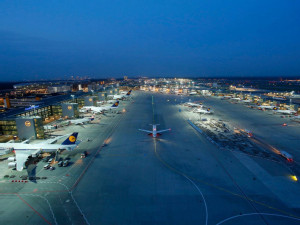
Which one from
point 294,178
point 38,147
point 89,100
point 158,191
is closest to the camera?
point 158,191

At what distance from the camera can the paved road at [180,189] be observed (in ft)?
64.0

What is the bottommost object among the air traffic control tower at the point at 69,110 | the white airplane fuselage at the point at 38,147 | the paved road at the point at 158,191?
the paved road at the point at 158,191

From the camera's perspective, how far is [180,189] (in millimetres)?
24172

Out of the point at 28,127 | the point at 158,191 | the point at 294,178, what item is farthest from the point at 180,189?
the point at 28,127

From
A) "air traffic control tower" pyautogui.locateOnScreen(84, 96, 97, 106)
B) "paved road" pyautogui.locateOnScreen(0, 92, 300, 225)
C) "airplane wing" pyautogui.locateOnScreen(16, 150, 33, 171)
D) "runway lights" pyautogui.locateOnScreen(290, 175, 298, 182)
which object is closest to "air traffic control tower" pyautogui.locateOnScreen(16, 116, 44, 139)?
"paved road" pyautogui.locateOnScreen(0, 92, 300, 225)

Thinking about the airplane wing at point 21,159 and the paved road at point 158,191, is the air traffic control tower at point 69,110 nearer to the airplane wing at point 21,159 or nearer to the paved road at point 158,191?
the paved road at point 158,191

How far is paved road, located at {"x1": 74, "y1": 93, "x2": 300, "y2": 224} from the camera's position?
19.5 m

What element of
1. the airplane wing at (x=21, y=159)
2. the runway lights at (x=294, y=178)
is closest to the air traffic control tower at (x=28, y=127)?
the airplane wing at (x=21, y=159)

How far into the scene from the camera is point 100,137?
1815 inches

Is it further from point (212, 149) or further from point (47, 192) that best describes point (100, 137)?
point (212, 149)

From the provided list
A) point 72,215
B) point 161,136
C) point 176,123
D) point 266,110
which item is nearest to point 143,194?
point 72,215

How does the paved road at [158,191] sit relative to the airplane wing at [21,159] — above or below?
below

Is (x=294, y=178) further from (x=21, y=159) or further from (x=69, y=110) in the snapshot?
(x=69, y=110)

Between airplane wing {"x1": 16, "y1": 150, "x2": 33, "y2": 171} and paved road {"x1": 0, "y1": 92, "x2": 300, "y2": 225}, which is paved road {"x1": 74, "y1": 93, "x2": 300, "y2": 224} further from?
airplane wing {"x1": 16, "y1": 150, "x2": 33, "y2": 171}
